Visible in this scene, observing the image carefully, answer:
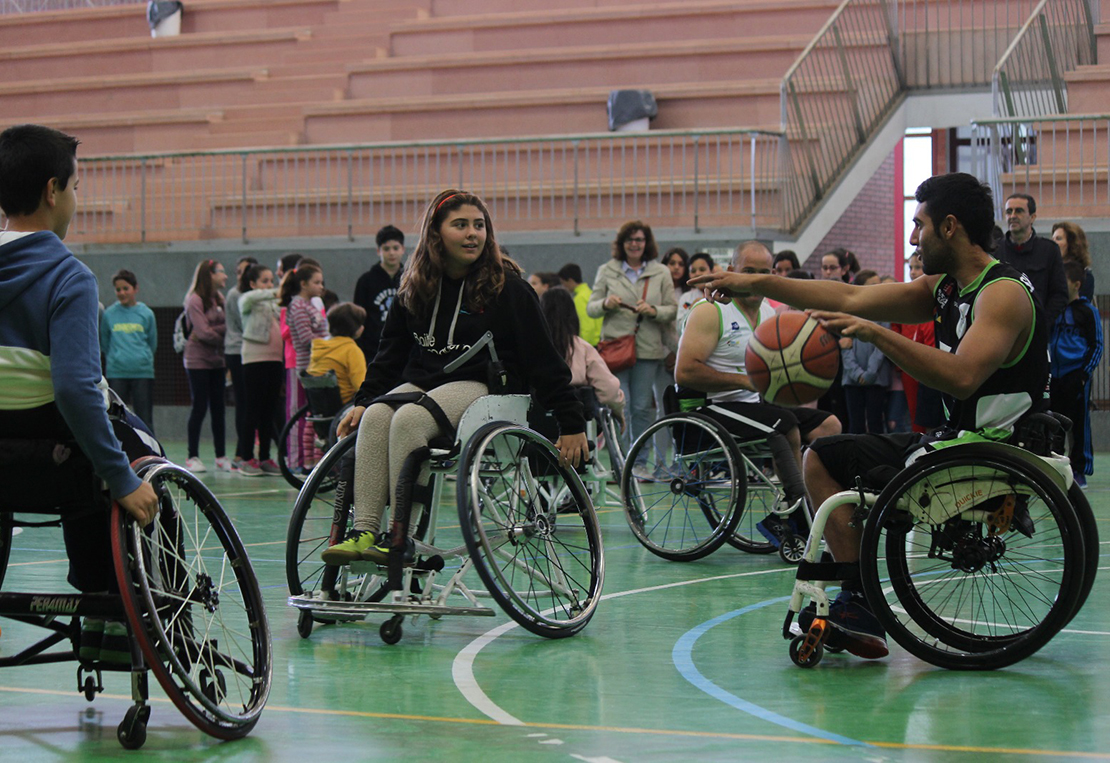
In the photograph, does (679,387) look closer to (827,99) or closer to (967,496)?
(967,496)

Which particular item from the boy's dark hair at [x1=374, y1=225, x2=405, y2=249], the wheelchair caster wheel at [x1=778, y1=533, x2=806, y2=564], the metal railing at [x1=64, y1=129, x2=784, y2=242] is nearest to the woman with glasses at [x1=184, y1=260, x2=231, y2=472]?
the boy's dark hair at [x1=374, y1=225, x2=405, y2=249]

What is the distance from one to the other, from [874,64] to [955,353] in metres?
11.1

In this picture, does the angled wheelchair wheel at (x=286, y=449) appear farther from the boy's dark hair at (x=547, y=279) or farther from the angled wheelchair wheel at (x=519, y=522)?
the angled wheelchair wheel at (x=519, y=522)

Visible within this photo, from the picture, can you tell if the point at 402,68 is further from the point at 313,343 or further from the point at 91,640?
the point at 91,640

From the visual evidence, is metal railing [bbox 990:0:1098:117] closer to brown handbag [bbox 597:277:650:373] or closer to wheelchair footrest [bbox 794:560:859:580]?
brown handbag [bbox 597:277:650:373]

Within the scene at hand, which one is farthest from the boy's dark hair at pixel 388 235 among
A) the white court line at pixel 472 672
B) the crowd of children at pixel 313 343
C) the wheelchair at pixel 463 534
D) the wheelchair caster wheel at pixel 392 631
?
the wheelchair caster wheel at pixel 392 631

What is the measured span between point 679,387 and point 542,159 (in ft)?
24.4

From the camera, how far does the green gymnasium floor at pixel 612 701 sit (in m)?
3.09

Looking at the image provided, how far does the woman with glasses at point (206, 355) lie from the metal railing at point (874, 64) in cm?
522

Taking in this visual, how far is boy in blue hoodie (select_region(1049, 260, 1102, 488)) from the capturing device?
8.46 metres

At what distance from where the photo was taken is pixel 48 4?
2020 centimetres

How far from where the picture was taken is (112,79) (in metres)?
17.8

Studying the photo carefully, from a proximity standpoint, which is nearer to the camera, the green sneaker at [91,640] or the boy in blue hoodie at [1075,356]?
the green sneaker at [91,640]

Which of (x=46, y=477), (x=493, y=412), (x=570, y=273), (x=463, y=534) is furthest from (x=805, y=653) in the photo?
(x=570, y=273)
